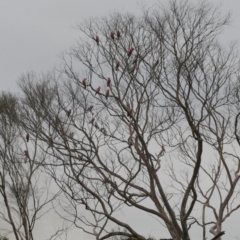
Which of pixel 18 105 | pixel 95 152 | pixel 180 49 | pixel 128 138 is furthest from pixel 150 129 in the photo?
pixel 18 105

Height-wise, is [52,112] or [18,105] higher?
[18,105]

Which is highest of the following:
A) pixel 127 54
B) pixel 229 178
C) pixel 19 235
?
pixel 127 54

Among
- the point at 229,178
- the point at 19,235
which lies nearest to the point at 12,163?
the point at 19,235

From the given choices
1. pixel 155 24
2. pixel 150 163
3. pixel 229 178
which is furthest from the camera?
pixel 229 178

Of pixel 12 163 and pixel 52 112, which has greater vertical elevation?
pixel 12 163

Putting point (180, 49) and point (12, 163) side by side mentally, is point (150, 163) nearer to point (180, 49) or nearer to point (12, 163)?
point (180, 49)

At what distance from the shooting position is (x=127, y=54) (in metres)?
8.84

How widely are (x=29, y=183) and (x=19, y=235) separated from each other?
4.11 feet

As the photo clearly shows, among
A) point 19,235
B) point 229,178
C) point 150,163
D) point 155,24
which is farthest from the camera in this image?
point 19,235

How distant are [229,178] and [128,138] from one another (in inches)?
108

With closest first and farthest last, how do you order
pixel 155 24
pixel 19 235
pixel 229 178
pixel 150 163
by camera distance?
1. pixel 155 24
2. pixel 150 163
3. pixel 229 178
4. pixel 19 235

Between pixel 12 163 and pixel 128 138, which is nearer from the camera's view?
pixel 128 138

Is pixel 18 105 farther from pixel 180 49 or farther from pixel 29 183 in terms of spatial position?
pixel 180 49

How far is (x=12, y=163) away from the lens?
12.3m
